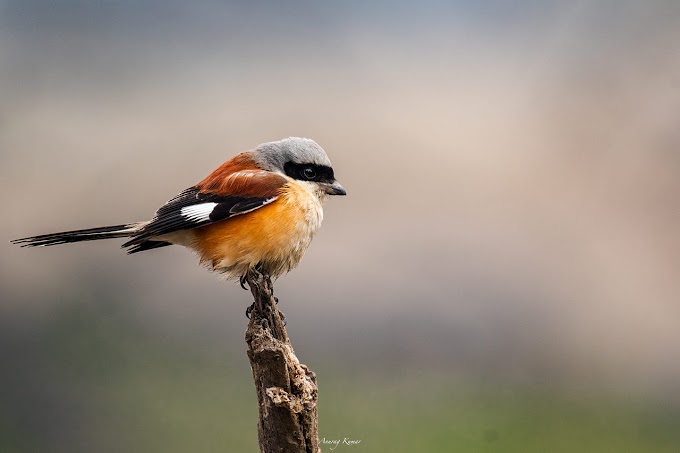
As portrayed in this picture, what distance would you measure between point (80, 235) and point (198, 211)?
20.9 inches

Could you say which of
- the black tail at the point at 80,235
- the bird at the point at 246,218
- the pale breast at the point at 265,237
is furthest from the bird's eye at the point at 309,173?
the black tail at the point at 80,235

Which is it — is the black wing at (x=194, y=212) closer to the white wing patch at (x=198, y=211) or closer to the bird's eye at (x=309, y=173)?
the white wing patch at (x=198, y=211)

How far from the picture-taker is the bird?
3266 mm

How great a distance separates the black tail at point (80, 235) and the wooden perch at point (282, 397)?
0.97m

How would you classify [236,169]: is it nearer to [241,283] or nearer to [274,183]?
[274,183]

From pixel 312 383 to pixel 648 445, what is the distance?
488 cm

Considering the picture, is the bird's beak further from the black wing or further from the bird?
the black wing

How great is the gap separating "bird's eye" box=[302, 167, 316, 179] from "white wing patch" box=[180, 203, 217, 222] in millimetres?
465

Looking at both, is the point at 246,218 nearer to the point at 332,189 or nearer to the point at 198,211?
the point at 198,211

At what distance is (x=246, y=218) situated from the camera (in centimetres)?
329

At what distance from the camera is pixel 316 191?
3525 mm

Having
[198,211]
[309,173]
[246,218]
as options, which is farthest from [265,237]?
[309,173]

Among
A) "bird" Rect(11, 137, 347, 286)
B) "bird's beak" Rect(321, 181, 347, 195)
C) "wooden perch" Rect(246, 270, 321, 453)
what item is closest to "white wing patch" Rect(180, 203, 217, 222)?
"bird" Rect(11, 137, 347, 286)

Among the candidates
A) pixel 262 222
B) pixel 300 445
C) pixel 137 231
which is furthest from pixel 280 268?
pixel 300 445
